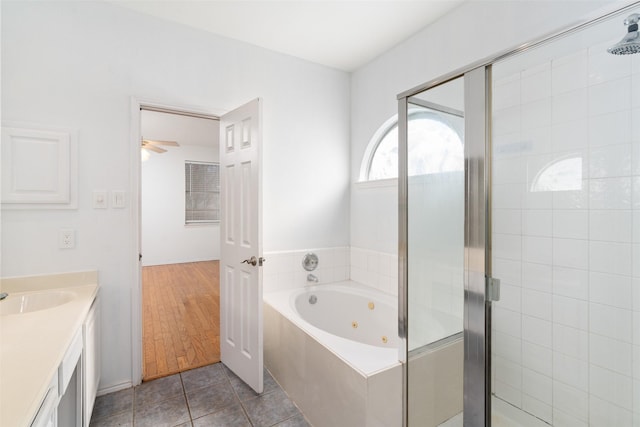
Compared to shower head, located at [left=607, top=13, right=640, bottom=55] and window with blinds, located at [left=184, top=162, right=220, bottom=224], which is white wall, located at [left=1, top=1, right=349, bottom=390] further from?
window with blinds, located at [left=184, top=162, right=220, bottom=224]

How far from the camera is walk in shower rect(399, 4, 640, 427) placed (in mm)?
1159

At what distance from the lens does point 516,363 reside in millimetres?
1351

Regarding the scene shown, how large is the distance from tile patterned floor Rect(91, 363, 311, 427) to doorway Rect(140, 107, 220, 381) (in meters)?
0.88

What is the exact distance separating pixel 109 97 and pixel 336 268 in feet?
7.64

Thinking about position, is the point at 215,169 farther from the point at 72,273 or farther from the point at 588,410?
the point at 588,410

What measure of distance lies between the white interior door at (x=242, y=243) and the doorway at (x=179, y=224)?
Result: 849 mm

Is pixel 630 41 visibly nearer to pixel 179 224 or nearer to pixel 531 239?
pixel 531 239

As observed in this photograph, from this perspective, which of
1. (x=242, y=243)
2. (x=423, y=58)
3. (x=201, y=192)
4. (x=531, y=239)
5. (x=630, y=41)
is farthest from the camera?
(x=201, y=192)

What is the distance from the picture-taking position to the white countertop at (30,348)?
0.77 meters

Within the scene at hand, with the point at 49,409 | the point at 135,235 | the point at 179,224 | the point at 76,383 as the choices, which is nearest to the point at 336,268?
the point at 135,235

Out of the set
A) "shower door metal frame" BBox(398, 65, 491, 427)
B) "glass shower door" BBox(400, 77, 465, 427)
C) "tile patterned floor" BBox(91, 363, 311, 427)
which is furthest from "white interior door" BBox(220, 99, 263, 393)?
"shower door metal frame" BBox(398, 65, 491, 427)

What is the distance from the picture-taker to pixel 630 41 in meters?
1.04

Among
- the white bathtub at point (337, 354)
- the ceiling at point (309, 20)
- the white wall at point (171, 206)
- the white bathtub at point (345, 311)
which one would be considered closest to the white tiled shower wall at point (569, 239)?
the white bathtub at point (337, 354)

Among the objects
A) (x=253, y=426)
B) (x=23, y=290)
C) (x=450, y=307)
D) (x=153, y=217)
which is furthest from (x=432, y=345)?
(x=153, y=217)
